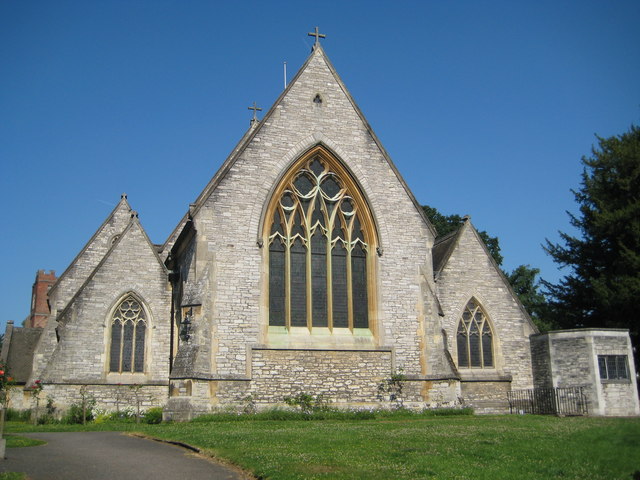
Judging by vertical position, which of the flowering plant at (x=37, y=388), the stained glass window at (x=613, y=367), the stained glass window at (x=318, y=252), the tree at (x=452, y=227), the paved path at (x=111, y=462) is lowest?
the paved path at (x=111, y=462)

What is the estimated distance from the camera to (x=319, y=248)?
23.2 meters

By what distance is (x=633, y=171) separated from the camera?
100.0 feet

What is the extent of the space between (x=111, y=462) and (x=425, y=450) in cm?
553

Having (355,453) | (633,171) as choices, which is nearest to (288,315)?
(355,453)

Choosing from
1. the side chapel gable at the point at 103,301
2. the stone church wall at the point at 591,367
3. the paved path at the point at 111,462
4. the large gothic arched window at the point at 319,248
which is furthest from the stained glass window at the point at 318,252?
the paved path at the point at 111,462

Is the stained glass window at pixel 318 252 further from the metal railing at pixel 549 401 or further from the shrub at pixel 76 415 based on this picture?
the metal railing at pixel 549 401

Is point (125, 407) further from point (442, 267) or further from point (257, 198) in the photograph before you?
point (442, 267)

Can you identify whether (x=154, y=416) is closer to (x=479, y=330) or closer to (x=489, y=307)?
(x=479, y=330)

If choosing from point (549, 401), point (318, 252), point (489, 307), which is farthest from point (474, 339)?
point (318, 252)

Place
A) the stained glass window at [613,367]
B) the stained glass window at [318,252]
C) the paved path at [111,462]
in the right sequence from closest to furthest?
the paved path at [111,462] < the stained glass window at [318,252] < the stained glass window at [613,367]

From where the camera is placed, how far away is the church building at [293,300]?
21.1m

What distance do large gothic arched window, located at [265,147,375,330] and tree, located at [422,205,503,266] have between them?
26.0 meters

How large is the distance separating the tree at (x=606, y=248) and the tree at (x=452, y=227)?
49.2 ft

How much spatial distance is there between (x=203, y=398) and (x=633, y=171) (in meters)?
22.7
